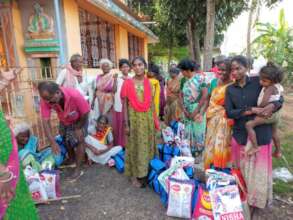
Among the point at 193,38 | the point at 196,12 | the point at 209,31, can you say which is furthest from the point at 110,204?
the point at 193,38

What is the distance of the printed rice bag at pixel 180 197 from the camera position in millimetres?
2410

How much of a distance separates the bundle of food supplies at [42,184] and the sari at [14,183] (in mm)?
1131

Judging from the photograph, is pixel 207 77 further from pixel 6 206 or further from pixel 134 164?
pixel 6 206

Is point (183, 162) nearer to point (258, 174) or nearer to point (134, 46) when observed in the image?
point (258, 174)

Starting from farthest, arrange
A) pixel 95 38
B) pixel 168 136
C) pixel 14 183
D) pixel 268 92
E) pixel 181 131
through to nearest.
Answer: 1. pixel 95 38
2. pixel 168 136
3. pixel 181 131
4. pixel 268 92
5. pixel 14 183

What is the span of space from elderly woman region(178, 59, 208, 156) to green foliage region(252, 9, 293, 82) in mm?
7486

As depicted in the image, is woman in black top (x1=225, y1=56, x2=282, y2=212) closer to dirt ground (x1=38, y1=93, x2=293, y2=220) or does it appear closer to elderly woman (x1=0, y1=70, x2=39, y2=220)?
dirt ground (x1=38, y1=93, x2=293, y2=220)

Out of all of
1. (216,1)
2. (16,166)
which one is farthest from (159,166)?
(216,1)

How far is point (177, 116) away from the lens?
4.72 meters

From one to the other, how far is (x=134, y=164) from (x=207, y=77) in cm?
166

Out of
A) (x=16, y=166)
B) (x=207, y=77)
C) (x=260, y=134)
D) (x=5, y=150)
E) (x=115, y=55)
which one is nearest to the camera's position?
(x=5, y=150)

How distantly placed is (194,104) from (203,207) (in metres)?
1.58

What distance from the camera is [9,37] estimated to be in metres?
4.96

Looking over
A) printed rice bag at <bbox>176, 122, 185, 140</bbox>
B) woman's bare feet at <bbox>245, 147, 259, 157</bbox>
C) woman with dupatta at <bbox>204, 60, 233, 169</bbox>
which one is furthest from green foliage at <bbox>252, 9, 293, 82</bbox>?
woman's bare feet at <bbox>245, 147, 259, 157</bbox>
